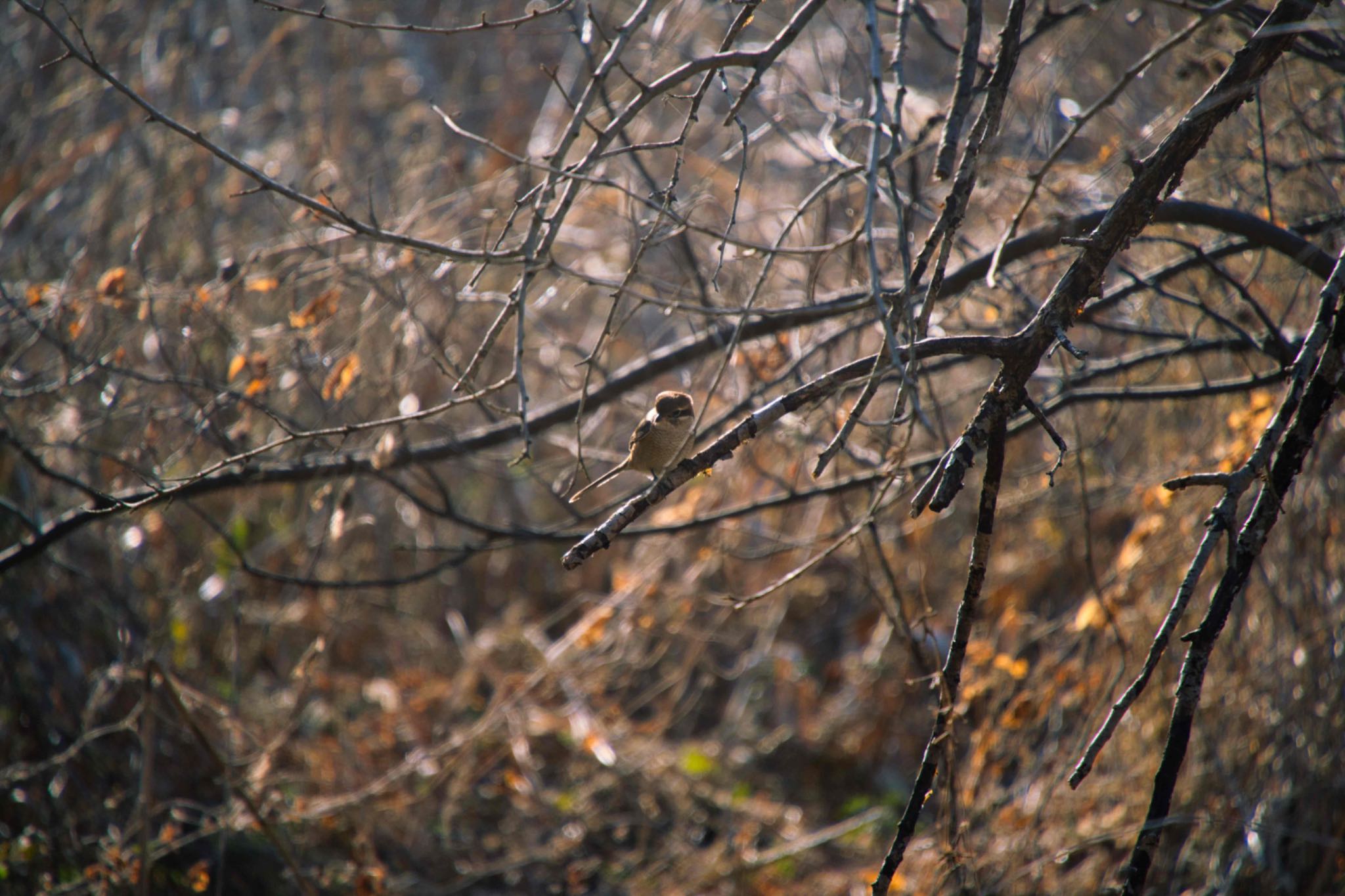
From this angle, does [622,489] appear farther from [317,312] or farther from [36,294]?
[36,294]

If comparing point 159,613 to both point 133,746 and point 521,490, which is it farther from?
point 521,490

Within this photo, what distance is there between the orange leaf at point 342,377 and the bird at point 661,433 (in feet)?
2.58

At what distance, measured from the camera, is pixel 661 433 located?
2.39 m

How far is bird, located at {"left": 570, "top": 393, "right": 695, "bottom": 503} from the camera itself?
229 cm

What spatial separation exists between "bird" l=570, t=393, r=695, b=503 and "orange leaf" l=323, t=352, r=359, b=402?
2.58ft

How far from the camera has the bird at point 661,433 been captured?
7.51 feet

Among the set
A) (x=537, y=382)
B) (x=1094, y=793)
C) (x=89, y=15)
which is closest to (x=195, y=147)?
(x=89, y=15)

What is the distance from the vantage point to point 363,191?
17.1ft

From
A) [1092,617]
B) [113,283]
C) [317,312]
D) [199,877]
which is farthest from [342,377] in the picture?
[1092,617]

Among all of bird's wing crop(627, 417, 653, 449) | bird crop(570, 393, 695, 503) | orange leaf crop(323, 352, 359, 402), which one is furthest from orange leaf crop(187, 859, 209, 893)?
bird's wing crop(627, 417, 653, 449)

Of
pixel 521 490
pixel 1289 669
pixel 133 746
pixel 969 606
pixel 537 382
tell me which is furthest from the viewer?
pixel 521 490

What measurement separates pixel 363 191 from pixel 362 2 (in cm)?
346

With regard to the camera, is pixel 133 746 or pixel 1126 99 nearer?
pixel 133 746

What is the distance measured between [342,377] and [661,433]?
100 cm
